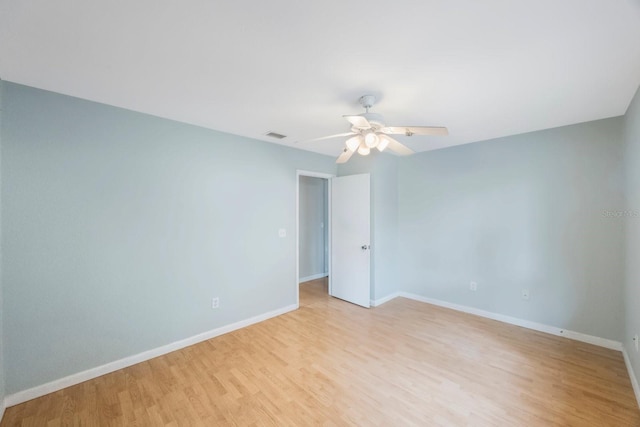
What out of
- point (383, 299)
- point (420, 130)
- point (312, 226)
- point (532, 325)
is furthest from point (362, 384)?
point (312, 226)

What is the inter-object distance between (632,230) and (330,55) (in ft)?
9.46

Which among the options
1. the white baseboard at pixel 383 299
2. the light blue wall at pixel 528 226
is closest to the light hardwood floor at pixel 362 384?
the light blue wall at pixel 528 226

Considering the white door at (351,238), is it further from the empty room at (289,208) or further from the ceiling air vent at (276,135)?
the ceiling air vent at (276,135)

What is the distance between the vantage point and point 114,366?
7.33 feet

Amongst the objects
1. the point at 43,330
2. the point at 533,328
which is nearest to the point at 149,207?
the point at 43,330

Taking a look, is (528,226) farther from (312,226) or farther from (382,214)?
(312,226)

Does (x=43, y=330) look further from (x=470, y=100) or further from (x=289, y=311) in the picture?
(x=470, y=100)

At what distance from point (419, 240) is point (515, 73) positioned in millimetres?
2701

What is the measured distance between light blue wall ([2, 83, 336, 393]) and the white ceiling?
13.1 inches

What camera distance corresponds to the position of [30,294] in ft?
6.21

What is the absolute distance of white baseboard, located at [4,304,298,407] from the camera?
186 centimetres

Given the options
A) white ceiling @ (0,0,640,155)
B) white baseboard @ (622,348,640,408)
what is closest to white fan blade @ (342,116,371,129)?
white ceiling @ (0,0,640,155)

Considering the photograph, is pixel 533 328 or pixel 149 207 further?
pixel 533 328

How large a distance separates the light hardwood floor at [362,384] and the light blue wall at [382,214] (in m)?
1.02
